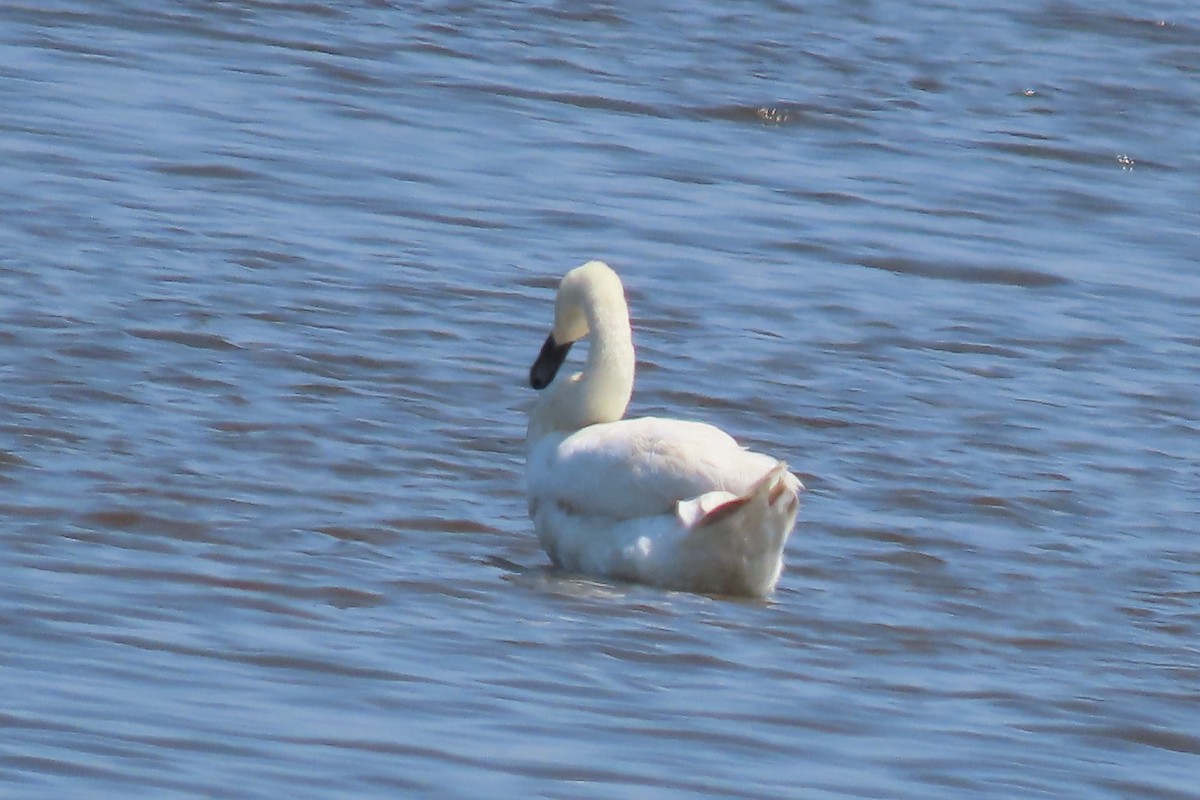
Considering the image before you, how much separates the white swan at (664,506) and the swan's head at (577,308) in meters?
0.44

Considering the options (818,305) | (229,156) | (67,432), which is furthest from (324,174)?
(67,432)

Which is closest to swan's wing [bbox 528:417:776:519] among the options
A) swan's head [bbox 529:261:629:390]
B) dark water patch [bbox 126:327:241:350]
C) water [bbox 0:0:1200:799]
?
water [bbox 0:0:1200:799]

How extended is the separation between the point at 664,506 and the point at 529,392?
2284 millimetres

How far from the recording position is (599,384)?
8023 millimetres

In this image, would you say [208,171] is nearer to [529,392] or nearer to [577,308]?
[529,392]

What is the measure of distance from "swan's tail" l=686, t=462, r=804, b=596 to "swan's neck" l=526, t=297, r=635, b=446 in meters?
0.89

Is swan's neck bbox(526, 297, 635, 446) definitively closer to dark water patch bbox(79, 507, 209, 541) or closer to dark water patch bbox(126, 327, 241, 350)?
dark water patch bbox(79, 507, 209, 541)

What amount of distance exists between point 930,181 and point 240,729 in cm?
856

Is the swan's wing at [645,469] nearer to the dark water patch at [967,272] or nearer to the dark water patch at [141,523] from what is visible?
the dark water patch at [141,523]

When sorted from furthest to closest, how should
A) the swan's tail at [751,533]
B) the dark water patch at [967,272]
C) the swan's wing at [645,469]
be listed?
the dark water patch at [967,272] → the swan's wing at [645,469] → the swan's tail at [751,533]

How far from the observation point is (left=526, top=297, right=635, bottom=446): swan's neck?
8023mm

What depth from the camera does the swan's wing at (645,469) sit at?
7.26m

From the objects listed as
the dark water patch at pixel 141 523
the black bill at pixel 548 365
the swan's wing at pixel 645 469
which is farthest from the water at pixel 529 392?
the black bill at pixel 548 365

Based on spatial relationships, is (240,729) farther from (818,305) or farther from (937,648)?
(818,305)
